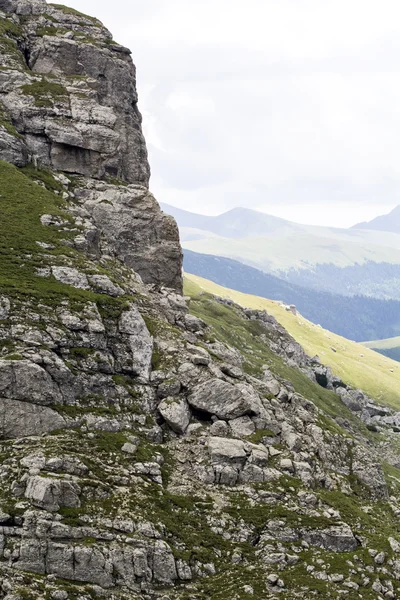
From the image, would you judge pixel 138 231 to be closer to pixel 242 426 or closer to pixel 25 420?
pixel 242 426

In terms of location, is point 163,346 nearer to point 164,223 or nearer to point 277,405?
point 277,405

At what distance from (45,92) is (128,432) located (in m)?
62.1

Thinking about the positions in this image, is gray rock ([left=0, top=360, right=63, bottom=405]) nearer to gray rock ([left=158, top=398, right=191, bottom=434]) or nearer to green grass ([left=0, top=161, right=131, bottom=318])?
green grass ([left=0, top=161, right=131, bottom=318])

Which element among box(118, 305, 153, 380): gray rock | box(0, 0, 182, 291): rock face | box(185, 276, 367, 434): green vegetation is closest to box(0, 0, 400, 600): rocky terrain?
box(118, 305, 153, 380): gray rock

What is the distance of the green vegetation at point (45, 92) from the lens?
94.9 m

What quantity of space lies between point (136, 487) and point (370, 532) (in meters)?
22.5

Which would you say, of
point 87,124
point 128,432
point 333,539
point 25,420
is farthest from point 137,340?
point 87,124

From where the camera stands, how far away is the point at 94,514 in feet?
152

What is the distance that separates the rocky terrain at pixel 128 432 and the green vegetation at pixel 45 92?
0.34 metres

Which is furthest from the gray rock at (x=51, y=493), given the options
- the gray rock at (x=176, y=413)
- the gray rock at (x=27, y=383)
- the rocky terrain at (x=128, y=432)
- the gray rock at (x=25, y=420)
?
the gray rock at (x=176, y=413)

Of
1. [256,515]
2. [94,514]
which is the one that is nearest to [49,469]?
[94,514]

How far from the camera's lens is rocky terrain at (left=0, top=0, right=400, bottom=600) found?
4522cm

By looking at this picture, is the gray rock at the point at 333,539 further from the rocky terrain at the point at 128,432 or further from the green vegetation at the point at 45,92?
the green vegetation at the point at 45,92

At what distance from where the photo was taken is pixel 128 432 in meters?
57.0
